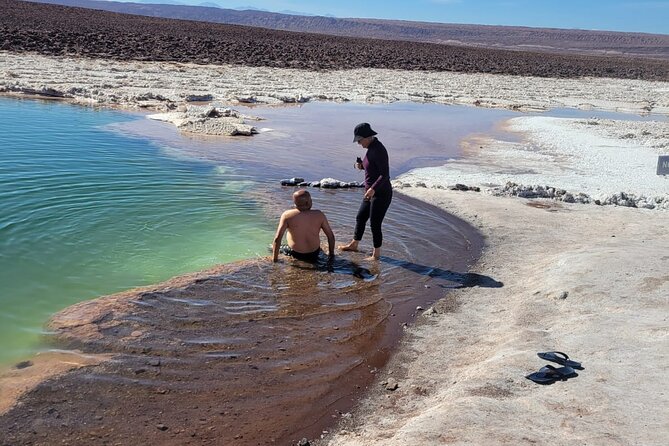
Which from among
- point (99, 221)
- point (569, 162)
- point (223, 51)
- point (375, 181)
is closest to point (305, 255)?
point (375, 181)

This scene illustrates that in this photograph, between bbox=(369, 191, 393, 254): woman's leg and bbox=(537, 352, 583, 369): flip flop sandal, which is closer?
bbox=(537, 352, 583, 369): flip flop sandal

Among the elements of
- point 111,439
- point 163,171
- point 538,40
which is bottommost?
point 111,439

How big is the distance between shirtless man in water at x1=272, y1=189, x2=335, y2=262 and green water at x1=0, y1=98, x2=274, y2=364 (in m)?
0.55

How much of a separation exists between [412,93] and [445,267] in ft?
74.2

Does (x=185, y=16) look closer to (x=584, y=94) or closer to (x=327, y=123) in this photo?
(x=584, y=94)

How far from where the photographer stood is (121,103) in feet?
61.6

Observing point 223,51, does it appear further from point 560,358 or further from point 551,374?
point 551,374

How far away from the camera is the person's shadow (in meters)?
6.99

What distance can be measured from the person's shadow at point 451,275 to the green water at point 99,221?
1.67 metres

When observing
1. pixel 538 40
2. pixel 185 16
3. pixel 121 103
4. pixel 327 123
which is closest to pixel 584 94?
pixel 327 123

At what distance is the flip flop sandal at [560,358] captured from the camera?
15.4 ft

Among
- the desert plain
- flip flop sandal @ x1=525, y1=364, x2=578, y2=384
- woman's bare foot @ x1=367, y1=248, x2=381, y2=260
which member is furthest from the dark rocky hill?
flip flop sandal @ x1=525, y1=364, x2=578, y2=384

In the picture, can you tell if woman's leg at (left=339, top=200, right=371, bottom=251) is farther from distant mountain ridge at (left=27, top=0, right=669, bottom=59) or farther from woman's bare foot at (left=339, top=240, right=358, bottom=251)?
distant mountain ridge at (left=27, top=0, right=669, bottom=59)

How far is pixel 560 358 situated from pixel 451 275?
2608mm
